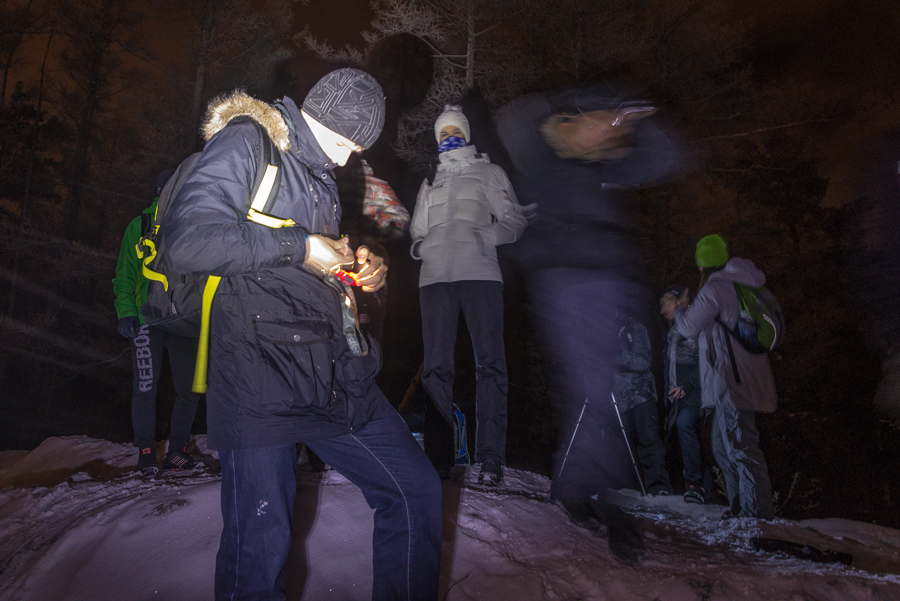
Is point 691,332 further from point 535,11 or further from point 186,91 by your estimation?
point 186,91

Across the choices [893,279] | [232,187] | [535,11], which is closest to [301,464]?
[232,187]

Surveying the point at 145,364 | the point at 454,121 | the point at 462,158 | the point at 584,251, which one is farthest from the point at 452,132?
the point at 145,364

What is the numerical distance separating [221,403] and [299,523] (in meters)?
1.48

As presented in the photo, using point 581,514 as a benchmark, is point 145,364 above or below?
above

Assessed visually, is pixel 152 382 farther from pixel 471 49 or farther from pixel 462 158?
pixel 471 49

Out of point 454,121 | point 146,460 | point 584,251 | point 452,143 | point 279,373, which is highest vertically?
point 454,121

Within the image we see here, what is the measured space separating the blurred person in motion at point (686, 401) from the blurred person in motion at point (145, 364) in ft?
13.7

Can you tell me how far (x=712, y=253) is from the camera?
4277 mm

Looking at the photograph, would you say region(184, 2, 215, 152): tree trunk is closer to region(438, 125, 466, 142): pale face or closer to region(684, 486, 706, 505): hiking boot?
region(438, 125, 466, 142): pale face

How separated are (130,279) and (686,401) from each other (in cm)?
494

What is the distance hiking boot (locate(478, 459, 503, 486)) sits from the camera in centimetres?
342

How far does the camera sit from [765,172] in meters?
12.5

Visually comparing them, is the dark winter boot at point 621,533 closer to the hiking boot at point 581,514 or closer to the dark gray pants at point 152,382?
the hiking boot at point 581,514

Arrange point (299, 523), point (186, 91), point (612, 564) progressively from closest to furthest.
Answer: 1. point (612, 564)
2. point (299, 523)
3. point (186, 91)
